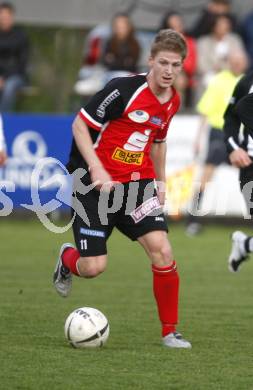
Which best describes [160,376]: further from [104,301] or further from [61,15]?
[61,15]

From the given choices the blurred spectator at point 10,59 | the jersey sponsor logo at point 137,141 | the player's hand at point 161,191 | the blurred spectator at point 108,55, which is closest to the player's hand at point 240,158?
the player's hand at point 161,191

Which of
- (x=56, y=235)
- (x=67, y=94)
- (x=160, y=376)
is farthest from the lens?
(x=67, y=94)

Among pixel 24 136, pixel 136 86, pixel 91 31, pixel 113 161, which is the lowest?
pixel 24 136

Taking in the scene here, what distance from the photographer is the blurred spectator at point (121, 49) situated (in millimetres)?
15328

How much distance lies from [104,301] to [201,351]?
231 cm

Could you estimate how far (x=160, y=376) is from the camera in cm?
578

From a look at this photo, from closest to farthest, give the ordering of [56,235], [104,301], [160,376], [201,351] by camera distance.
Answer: [160,376] < [201,351] < [104,301] < [56,235]

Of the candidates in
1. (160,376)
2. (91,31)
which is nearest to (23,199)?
(91,31)

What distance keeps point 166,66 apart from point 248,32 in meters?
10.1

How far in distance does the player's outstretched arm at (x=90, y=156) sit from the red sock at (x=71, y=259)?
842 mm

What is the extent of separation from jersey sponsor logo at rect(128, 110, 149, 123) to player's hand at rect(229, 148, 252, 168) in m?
1.41

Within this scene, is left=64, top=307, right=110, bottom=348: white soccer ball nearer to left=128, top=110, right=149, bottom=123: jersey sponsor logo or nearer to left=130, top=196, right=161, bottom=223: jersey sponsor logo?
left=130, top=196, right=161, bottom=223: jersey sponsor logo

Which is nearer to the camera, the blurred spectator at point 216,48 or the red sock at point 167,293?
the red sock at point 167,293

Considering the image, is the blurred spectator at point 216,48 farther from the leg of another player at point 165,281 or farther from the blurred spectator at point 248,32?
the leg of another player at point 165,281
